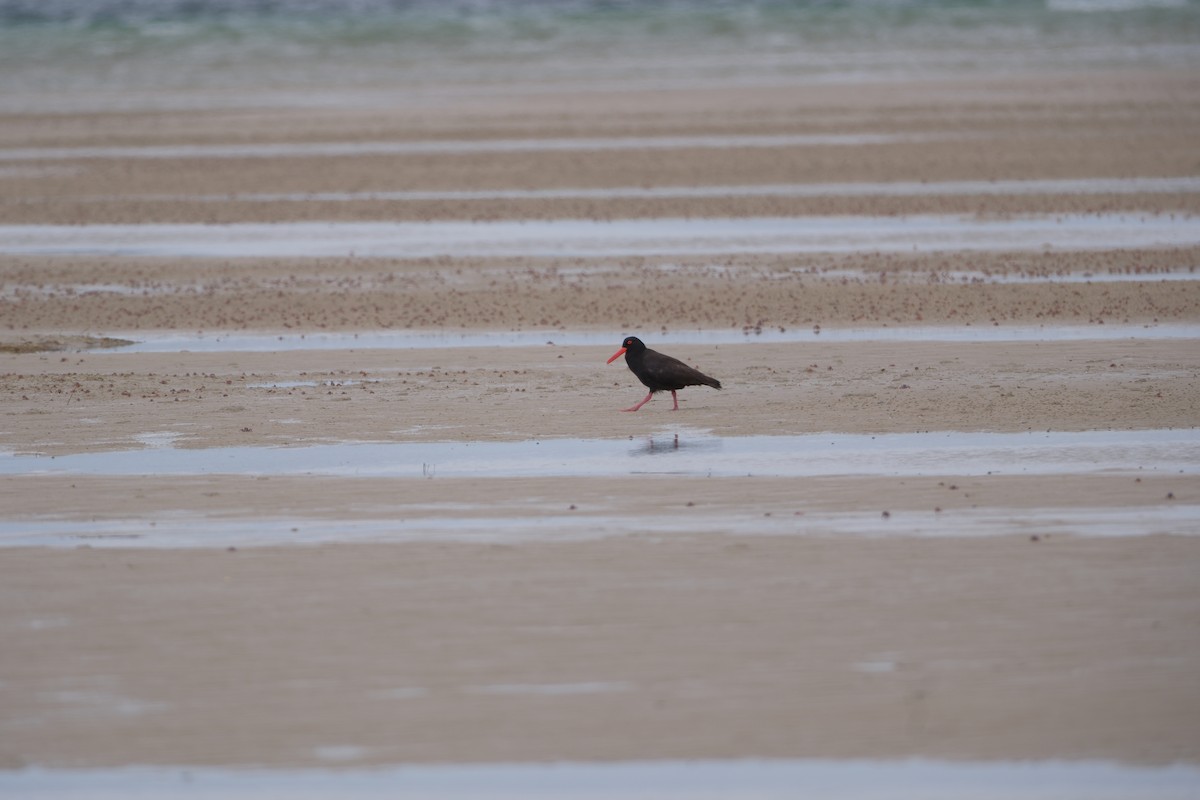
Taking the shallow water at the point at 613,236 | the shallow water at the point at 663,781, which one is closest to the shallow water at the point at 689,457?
the shallow water at the point at 663,781

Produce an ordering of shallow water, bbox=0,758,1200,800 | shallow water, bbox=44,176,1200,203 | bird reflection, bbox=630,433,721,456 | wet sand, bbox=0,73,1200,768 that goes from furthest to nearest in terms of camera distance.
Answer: shallow water, bbox=44,176,1200,203, bird reflection, bbox=630,433,721,456, wet sand, bbox=0,73,1200,768, shallow water, bbox=0,758,1200,800

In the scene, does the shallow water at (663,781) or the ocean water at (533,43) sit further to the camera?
the ocean water at (533,43)

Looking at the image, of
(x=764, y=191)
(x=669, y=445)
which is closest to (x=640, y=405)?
(x=669, y=445)

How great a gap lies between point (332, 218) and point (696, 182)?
6707 mm

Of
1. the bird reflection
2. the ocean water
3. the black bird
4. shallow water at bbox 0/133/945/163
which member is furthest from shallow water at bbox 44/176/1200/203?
A: the ocean water

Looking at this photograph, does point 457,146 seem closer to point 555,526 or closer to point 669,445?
point 669,445

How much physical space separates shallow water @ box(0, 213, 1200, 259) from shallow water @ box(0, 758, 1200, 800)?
50.9ft

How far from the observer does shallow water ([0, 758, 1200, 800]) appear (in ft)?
20.5

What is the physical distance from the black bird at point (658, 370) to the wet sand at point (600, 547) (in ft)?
1.08

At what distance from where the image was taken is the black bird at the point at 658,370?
12.7 metres

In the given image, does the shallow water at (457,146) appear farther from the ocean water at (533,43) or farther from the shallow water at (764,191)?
the ocean water at (533,43)

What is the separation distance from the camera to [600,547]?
9148 mm

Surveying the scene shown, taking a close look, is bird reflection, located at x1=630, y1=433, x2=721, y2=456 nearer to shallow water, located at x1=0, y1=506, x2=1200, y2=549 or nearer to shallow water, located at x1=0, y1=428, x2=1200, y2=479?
shallow water, located at x1=0, y1=428, x2=1200, y2=479

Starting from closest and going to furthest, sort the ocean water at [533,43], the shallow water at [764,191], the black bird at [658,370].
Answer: the black bird at [658,370]
the shallow water at [764,191]
the ocean water at [533,43]
